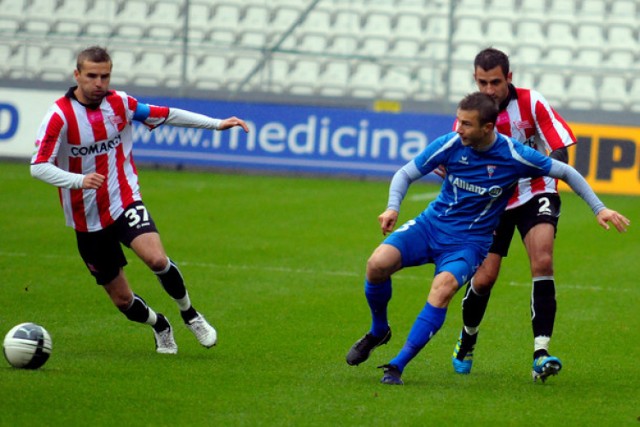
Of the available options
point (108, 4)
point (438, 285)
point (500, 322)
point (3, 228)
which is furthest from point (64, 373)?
point (108, 4)

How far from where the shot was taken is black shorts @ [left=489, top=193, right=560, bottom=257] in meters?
7.41

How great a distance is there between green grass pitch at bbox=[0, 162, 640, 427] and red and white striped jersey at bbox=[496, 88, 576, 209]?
3.81 ft

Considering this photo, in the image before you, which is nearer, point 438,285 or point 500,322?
point 438,285

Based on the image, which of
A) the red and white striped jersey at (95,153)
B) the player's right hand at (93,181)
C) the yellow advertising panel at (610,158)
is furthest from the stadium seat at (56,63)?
the player's right hand at (93,181)

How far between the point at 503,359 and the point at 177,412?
2.83 meters

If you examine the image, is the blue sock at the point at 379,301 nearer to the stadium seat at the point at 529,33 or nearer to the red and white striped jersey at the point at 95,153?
the red and white striped jersey at the point at 95,153

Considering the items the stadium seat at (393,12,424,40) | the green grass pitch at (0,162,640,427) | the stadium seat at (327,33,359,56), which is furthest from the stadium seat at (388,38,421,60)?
the green grass pitch at (0,162,640,427)

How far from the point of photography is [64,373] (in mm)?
6855

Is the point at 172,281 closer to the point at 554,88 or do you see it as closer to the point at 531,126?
the point at 531,126

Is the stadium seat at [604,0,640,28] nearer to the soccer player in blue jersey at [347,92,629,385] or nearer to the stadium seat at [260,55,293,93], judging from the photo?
the stadium seat at [260,55,293,93]

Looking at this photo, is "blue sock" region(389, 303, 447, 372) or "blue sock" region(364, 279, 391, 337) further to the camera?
"blue sock" region(364, 279, 391, 337)

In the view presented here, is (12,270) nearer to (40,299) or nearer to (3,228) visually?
(40,299)

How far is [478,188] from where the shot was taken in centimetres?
700

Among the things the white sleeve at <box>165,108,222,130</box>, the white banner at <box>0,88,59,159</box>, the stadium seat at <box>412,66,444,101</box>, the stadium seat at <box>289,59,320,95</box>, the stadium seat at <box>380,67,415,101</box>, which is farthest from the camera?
the stadium seat at <box>289,59,320,95</box>
